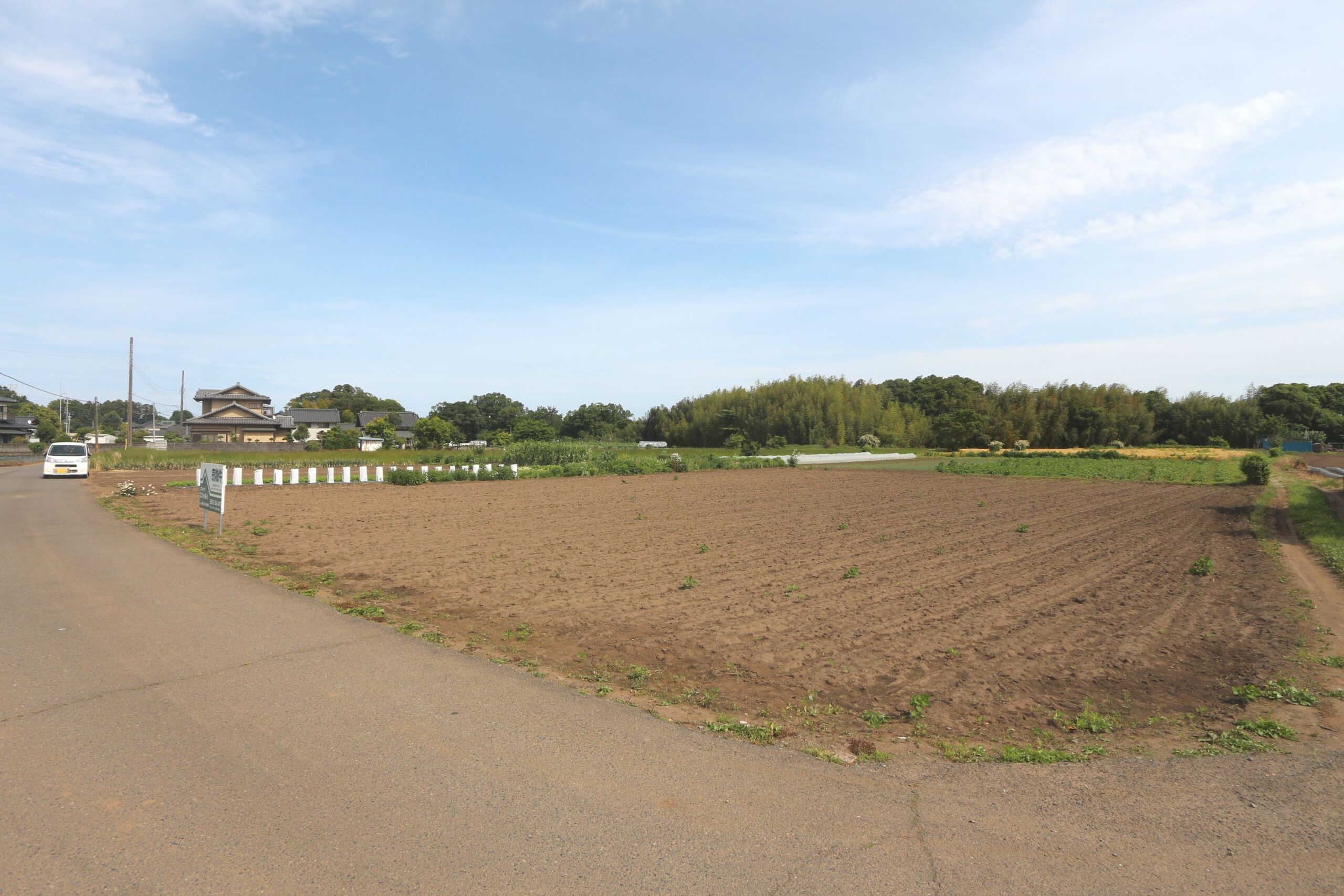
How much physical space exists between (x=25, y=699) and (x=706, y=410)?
71.9m

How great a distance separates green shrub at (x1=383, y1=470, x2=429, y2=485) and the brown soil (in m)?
6.83

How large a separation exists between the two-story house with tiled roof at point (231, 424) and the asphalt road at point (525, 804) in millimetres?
64094

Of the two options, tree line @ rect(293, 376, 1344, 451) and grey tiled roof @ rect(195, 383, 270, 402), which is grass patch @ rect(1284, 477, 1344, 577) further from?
grey tiled roof @ rect(195, 383, 270, 402)

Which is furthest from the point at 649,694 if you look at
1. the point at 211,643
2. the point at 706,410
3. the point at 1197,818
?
the point at 706,410

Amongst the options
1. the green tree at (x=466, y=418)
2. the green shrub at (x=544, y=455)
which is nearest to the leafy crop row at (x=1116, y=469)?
the green shrub at (x=544, y=455)

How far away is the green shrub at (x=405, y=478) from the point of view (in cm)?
2548

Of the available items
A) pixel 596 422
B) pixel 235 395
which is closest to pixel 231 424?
pixel 235 395

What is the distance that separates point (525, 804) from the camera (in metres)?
3.40

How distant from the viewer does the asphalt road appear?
2.86 m

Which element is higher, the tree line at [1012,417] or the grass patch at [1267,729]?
the tree line at [1012,417]

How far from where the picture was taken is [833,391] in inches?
2613

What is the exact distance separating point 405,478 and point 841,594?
2049 cm

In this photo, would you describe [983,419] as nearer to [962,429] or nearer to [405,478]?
[962,429]

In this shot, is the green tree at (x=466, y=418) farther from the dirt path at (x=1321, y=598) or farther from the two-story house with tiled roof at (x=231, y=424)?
the dirt path at (x=1321, y=598)
